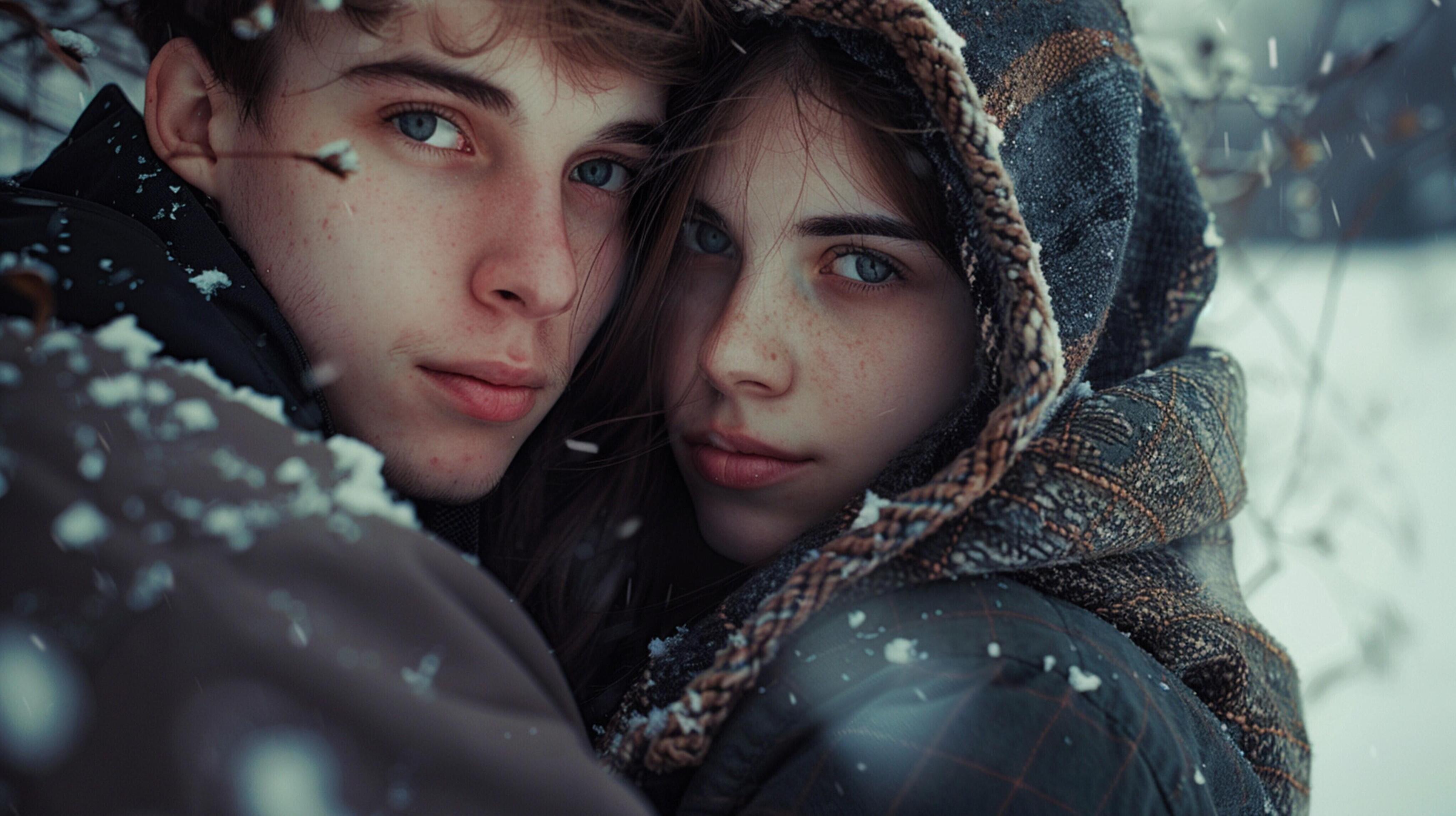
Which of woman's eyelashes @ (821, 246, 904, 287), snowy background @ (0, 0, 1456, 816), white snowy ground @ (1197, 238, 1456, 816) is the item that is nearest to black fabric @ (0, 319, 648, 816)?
woman's eyelashes @ (821, 246, 904, 287)

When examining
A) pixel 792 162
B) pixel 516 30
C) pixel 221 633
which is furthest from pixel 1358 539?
pixel 221 633

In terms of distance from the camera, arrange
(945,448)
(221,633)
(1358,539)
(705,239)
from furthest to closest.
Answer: (1358,539)
(705,239)
(945,448)
(221,633)

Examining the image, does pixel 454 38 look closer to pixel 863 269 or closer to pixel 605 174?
pixel 605 174

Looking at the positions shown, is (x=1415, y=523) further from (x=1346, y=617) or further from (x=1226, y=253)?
(x=1226, y=253)

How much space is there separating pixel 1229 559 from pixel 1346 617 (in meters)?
1.89

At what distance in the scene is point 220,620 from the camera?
2.28ft

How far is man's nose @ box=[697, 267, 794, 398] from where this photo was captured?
4.56 feet

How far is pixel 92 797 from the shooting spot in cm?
65

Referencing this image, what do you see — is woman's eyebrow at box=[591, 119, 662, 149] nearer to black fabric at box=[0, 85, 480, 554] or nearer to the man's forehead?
the man's forehead

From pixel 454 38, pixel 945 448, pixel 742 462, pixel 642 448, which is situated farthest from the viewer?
pixel 642 448

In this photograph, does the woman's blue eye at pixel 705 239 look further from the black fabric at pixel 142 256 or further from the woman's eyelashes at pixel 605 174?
the black fabric at pixel 142 256

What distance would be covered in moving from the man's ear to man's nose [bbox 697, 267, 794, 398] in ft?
2.57

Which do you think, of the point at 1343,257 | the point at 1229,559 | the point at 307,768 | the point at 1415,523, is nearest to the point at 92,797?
the point at 307,768

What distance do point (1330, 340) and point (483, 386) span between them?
4.05 meters
